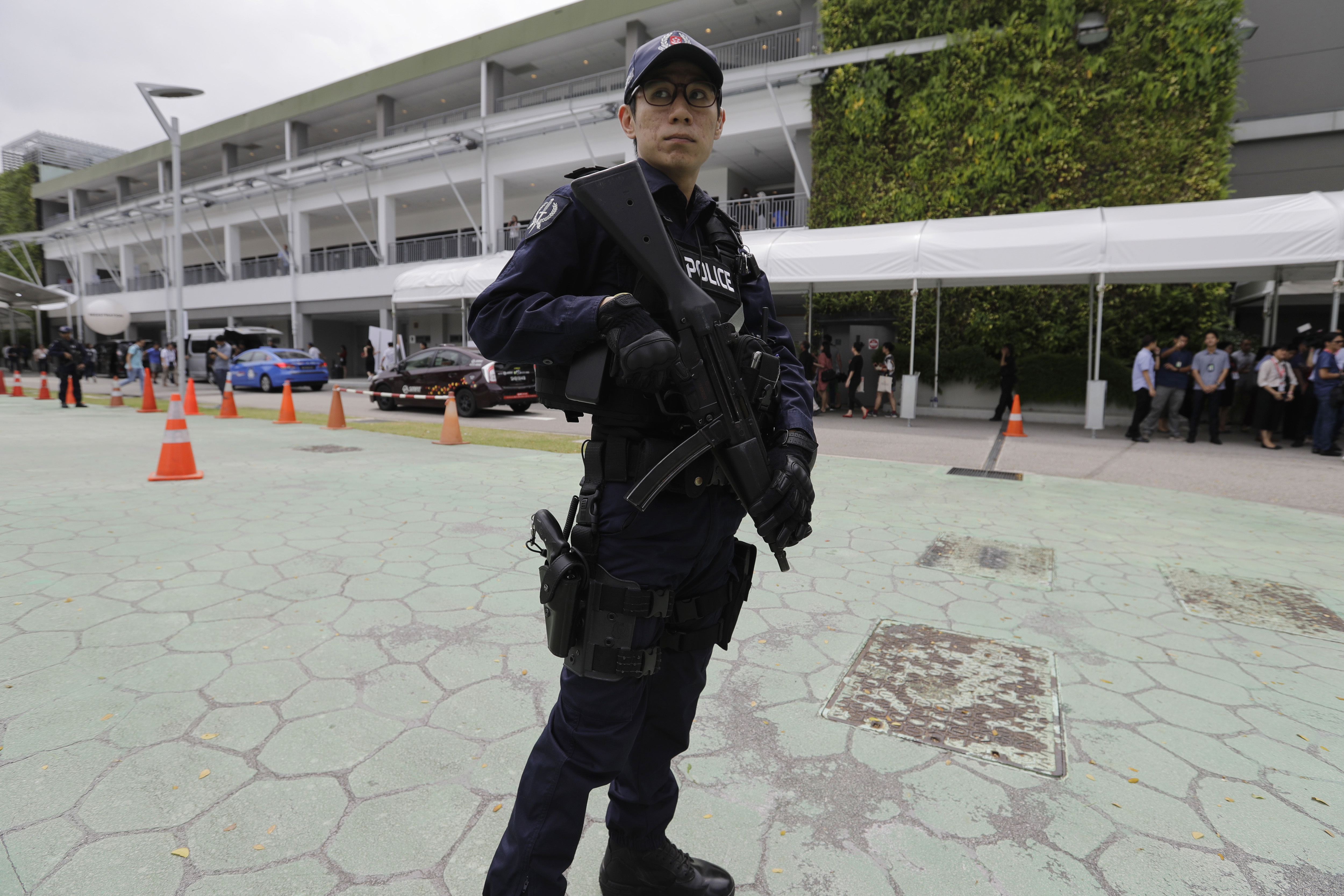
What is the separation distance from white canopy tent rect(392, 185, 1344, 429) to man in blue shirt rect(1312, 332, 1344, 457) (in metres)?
0.89

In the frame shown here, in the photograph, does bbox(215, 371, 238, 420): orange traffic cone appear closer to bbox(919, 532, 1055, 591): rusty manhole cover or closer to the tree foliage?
bbox(919, 532, 1055, 591): rusty manhole cover

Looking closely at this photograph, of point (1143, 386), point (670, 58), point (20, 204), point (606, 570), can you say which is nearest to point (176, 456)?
point (606, 570)

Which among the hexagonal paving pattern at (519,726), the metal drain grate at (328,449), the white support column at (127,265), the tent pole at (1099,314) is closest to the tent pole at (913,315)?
the tent pole at (1099,314)

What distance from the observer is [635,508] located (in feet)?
4.63

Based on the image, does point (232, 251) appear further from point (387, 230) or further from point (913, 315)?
point (913, 315)

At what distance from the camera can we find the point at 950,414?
1541 cm

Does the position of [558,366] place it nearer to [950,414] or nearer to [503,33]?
[950,414]

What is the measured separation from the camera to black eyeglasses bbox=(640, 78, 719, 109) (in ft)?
5.03

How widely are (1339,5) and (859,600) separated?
21146 millimetres

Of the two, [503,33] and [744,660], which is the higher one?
[503,33]

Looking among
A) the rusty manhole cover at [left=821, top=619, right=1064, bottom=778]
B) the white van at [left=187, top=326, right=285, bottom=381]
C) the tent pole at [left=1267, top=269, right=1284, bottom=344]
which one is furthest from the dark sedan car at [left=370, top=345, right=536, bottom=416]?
the white van at [left=187, top=326, right=285, bottom=381]

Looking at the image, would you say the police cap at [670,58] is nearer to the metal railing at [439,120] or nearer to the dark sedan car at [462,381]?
the dark sedan car at [462,381]

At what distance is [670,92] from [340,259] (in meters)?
30.2

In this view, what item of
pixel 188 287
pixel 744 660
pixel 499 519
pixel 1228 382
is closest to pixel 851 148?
pixel 1228 382
